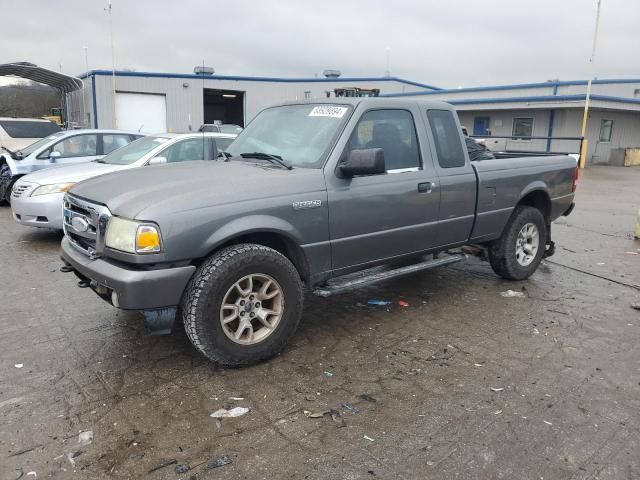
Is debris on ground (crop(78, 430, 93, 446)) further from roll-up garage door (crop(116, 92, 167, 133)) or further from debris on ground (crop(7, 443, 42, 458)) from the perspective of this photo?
roll-up garage door (crop(116, 92, 167, 133))

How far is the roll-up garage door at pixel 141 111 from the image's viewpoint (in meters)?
26.7

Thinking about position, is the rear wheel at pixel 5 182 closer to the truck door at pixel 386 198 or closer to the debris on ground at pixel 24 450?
the truck door at pixel 386 198

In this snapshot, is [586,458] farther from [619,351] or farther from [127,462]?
[127,462]

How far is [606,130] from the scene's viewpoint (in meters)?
28.2

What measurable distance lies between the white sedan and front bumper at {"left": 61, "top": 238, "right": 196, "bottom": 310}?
427 centimetres

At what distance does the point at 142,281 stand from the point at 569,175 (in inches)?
211

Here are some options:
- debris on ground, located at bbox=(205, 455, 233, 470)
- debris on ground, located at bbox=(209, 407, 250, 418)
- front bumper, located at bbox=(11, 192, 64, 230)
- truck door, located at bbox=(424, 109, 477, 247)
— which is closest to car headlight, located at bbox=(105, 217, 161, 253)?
debris on ground, located at bbox=(209, 407, 250, 418)

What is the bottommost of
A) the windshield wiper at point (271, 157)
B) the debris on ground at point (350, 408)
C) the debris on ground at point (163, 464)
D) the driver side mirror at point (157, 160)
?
the debris on ground at point (163, 464)

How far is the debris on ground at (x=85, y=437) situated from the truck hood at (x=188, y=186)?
131 centimetres

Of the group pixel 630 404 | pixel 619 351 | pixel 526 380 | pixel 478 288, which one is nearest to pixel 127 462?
pixel 526 380

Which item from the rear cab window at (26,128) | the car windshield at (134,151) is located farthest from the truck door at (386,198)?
the rear cab window at (26,128)

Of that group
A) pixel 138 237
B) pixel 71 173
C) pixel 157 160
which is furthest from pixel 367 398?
pixel 71 173

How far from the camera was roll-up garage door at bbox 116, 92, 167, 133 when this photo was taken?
26672 millimetres

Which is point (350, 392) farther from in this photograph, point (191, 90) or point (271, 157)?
point (191, 90)
